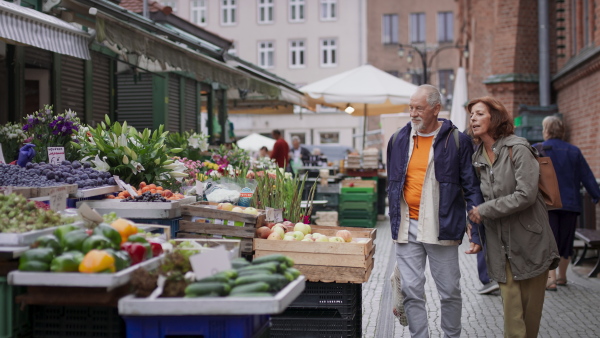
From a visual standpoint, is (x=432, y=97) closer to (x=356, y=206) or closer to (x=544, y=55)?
(x=356, y=206)

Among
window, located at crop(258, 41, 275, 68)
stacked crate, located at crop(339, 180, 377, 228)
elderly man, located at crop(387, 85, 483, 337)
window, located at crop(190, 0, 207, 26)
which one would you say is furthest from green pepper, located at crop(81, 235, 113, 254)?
window, located at crop(190, 0, 207, 26)

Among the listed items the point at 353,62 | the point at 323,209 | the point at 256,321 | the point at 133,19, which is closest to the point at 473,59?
the point at 323,209

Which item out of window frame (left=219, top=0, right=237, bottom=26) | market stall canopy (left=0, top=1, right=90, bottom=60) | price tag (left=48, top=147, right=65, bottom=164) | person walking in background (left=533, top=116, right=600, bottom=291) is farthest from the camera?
window frame (left=219, top=0, right=237, bottom=26)

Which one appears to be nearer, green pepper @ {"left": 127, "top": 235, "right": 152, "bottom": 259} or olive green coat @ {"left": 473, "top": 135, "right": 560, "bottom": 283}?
green pepper @ {"left": 127, "top": 235, "right": 152, "bottom": 259}

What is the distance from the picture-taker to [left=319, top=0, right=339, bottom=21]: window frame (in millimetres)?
49938

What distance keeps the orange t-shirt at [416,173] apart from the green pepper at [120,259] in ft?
8.04

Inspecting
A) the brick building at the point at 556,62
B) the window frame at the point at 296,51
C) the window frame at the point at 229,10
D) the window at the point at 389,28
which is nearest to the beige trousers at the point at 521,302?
the brick building at the point at 556,62

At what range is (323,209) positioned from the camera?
15.6 meters

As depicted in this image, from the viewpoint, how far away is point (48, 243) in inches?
144

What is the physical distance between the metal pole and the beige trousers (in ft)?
36.3

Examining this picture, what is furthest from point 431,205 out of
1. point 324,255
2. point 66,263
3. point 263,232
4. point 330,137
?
point 330,137

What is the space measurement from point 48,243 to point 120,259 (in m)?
0.39

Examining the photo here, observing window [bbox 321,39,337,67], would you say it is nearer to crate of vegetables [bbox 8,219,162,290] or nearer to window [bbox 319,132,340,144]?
window [bbox 319,132,340,144]

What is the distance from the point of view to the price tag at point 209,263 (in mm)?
3572
